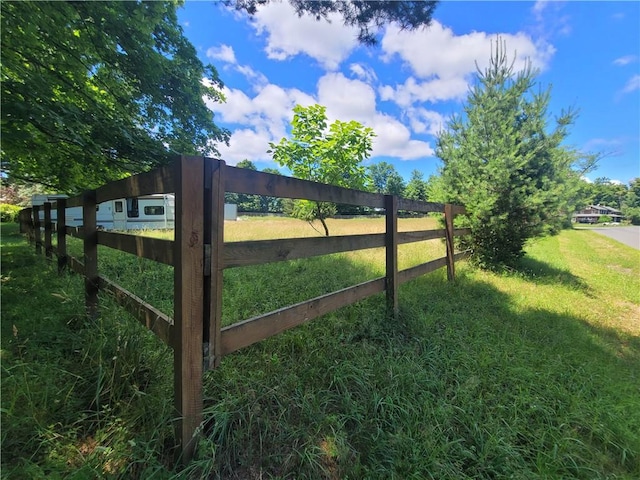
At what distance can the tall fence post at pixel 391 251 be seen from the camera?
329cm

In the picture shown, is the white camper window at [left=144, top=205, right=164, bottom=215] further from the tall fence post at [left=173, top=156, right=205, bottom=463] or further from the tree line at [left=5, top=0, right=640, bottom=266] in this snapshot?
the tall fence post at [left=173, top=156, right=205, bottom=463]

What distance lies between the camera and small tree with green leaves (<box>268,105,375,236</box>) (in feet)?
23.1

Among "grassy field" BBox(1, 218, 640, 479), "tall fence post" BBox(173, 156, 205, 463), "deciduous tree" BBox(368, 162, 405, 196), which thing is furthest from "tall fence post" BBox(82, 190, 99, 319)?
"deciduous tree" BBox(368, 162, 405, 196)

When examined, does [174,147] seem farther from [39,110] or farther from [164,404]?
[164,404]

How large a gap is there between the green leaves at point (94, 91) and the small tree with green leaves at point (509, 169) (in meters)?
6.14

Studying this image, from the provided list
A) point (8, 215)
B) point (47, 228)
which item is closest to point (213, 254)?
point (47, 228)

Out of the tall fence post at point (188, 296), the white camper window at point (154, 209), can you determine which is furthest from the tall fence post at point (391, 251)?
the white camper window at point (154, 209)

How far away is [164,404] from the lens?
1560 millimetres

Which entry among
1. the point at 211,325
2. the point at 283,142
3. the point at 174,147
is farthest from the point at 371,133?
the point at 211,325

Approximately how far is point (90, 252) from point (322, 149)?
5.42 m

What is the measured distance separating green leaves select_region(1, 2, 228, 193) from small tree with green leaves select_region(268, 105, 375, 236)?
186cm

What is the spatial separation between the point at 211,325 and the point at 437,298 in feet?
12.1

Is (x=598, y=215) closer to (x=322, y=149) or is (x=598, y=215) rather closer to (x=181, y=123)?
(x=322, y=149)

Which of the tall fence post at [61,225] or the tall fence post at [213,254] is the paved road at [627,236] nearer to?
the tall fence post at [213,254]
